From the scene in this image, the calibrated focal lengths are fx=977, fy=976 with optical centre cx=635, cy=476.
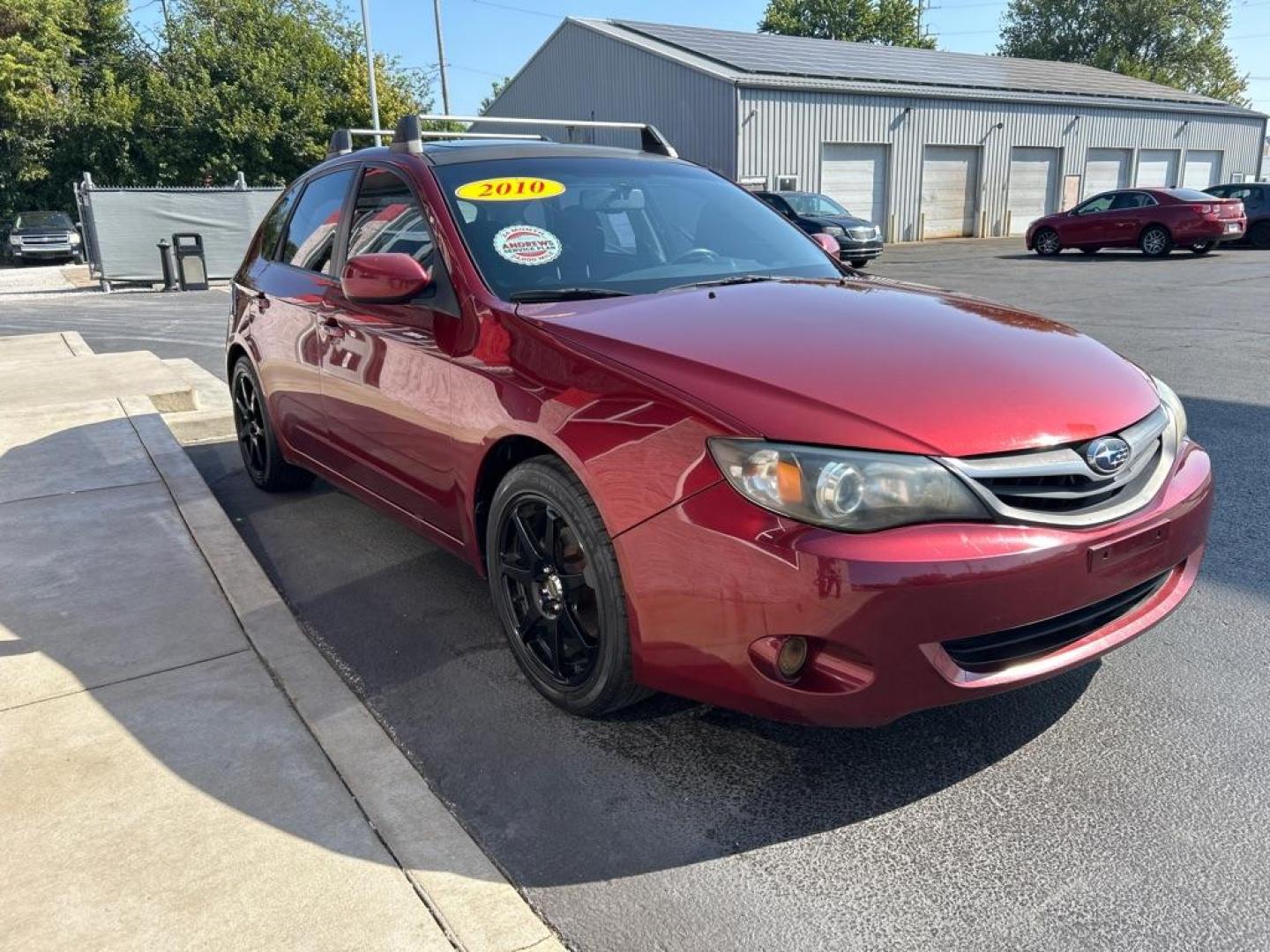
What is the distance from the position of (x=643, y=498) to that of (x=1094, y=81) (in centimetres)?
4079

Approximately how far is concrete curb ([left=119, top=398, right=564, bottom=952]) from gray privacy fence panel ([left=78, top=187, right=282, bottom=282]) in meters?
16.3

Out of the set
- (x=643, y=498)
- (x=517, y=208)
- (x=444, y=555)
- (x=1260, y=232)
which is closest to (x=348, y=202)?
(x=517, y=208)

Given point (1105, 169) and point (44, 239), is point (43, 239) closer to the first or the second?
point (44, 239)

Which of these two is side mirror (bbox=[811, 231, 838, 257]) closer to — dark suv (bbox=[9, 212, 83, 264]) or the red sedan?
the red sedan

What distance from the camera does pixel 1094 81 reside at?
119ft

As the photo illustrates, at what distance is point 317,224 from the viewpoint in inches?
178

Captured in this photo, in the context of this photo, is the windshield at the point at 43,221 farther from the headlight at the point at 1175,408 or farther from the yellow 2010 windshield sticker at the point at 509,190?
the headlight at the point at 1175,408

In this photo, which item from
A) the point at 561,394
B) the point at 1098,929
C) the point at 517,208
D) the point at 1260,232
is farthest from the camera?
the point at 1260,232

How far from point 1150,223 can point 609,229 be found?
20332 millimetres

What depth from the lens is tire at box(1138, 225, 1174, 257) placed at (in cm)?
2012

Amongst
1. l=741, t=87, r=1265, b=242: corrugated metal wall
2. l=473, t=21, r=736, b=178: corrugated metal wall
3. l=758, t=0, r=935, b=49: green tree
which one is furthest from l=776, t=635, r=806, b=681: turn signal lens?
l=758, t=0, r=935, b=49: green tree

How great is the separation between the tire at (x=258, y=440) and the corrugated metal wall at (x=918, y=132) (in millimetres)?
21757

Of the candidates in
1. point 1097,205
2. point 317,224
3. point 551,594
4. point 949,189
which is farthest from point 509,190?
point 949,189

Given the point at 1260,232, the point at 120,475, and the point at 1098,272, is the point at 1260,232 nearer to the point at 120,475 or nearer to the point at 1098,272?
the point at 1098,272
